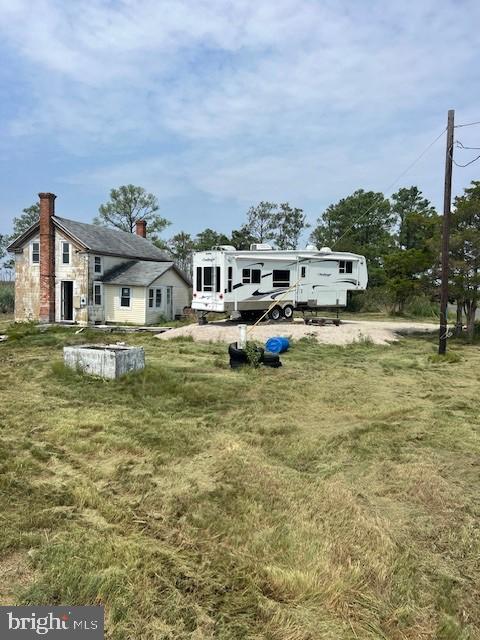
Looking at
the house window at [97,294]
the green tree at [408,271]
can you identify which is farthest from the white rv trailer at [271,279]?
the house window at [97,294]

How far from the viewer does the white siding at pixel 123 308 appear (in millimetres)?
25328

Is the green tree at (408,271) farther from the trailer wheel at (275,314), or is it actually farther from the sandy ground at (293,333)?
the trailer wheel at (275,314)

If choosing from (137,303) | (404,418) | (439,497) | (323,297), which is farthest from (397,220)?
(439,497)

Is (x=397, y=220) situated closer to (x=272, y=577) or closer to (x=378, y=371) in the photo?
(x=378, y=371)

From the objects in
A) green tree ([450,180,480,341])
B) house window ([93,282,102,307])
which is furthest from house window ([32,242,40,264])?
green tree ([450,180,480,341])

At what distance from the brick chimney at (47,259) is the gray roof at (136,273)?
108 inches

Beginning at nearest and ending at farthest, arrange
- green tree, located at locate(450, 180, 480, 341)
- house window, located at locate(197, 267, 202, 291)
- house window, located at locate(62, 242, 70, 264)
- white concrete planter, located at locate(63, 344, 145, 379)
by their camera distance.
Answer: white concrete planter, located at locate(63, 344, 145, 379) < green tree, located at locate(450, 180, 480, 341) < house window, located at locate(197, 267, 202, 291) < house window, located at locate(62, 242, 70, 264)

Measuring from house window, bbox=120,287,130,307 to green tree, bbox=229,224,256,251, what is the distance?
2357 centimetres

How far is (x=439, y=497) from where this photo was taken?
Result: 466 centimetres

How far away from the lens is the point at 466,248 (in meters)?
16.8

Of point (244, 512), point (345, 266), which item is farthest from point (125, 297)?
point (244, 512)

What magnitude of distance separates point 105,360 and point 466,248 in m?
13.4

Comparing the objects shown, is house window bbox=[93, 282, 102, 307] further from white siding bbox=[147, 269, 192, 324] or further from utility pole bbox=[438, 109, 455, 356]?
utility pole bbox=[438, 109, 455, 356]

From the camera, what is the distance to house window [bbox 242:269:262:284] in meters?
20.3
